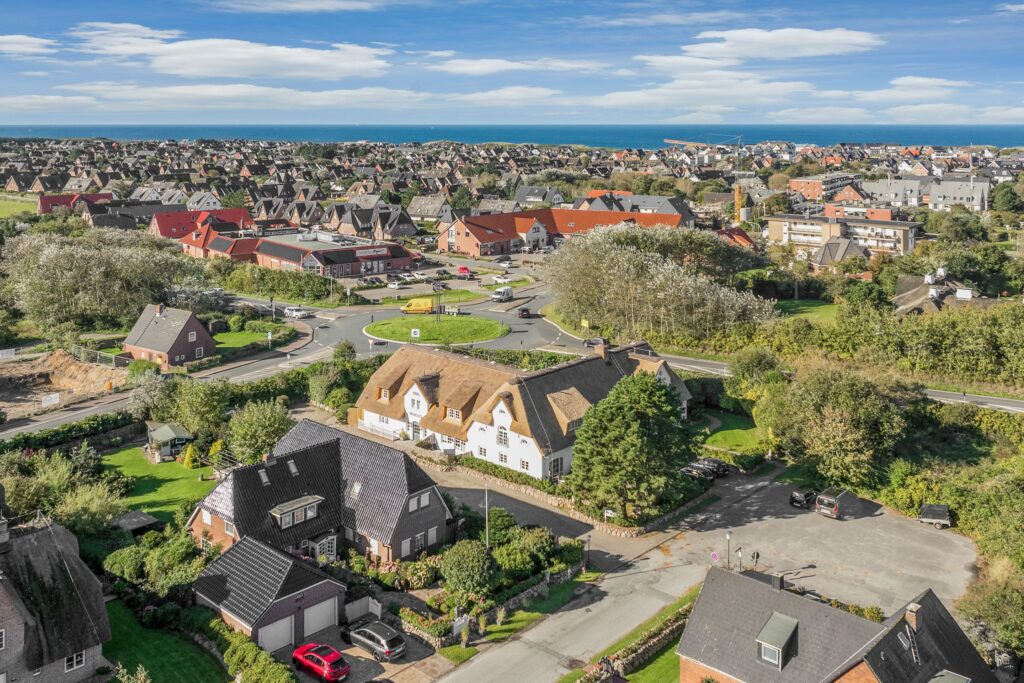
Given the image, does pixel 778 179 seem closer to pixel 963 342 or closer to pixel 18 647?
pixel 963 342

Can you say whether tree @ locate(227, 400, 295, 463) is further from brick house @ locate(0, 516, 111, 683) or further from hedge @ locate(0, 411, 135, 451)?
brick house @ locate(0, 516, 111, 683)

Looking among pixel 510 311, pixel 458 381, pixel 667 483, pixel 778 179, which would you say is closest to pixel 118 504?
pixel 458 381

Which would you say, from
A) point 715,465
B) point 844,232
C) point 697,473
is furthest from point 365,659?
point 844,232

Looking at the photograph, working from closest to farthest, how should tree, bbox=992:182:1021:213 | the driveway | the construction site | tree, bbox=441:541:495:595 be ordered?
the driveway, tree, bbox=441:541:495:595, the construction site, tree, bbox=992:182:1021:213

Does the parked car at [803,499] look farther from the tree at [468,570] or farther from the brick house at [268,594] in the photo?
the brick house at [268,594]

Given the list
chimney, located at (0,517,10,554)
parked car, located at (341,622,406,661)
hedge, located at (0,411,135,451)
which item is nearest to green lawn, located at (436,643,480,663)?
parked car, located at (341,622,406,661)
